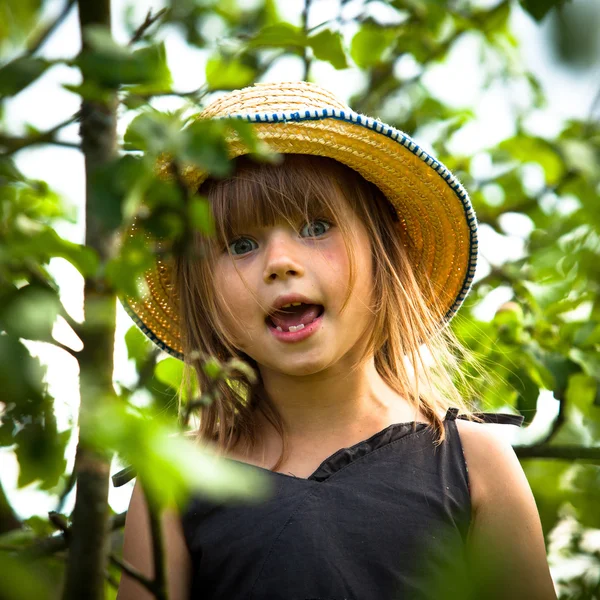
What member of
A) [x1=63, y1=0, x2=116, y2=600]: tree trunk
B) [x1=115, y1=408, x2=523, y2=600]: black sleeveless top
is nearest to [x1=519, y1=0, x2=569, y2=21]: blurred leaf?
[x1=63, y1=0, x2=116, y2=600]: tree trunk

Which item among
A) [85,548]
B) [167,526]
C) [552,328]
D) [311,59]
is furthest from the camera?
[311,59]

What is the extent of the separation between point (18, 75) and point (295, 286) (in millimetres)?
819

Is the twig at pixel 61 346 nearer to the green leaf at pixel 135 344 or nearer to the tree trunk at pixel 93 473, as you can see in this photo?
the tree trunk at pixel 93 473

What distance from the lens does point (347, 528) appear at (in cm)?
152

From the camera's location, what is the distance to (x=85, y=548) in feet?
2.64

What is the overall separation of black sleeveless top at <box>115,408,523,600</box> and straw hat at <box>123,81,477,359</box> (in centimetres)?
41

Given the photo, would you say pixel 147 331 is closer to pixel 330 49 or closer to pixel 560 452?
pixel 330 49

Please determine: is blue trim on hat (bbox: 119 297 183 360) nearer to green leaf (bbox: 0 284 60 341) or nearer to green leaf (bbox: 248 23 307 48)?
green leaf (bbox: 248 23 307 48)

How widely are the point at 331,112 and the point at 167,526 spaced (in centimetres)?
81

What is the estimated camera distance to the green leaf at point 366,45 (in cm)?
225

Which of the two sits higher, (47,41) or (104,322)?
(47,41)

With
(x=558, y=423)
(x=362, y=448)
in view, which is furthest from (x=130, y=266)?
(x=558, y=423)

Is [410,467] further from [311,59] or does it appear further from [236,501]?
[311,59]

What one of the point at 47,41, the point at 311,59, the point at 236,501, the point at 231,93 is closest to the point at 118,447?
the point at 236,501
